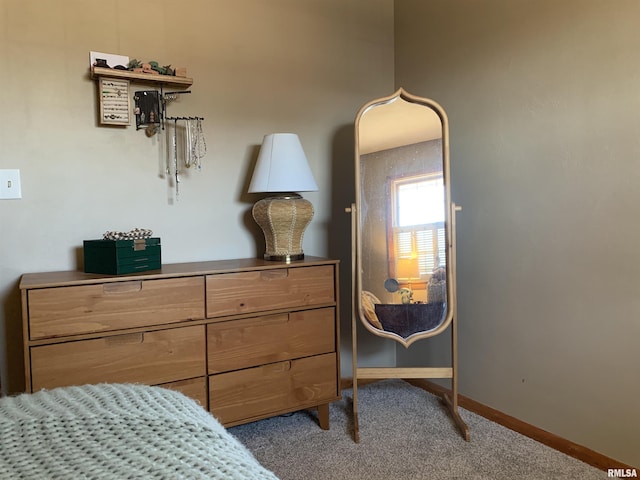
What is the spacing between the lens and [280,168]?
2.20 meters

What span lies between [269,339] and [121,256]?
668 mm

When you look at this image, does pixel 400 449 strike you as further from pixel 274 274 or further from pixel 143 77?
pixel 143 77

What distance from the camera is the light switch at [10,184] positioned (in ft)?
6.23

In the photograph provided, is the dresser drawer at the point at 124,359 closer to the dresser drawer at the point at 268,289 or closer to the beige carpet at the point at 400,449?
the dresser drawer at the point at 268,289

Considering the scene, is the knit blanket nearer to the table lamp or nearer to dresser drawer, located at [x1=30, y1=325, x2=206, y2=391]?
dresser drawer, located at [x1=30, y1=325, x2=206, y2=391]

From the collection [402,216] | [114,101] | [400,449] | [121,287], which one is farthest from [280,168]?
[400,449]

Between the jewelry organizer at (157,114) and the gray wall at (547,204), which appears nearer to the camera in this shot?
the gray wall at (547,204)

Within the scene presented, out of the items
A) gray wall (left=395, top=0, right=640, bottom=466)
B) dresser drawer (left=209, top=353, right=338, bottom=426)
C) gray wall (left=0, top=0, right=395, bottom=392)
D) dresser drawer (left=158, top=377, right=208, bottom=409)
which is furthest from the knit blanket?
gray wall (left=395, top=0, right=640, bottom=466)

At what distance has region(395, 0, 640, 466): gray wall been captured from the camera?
1755mm

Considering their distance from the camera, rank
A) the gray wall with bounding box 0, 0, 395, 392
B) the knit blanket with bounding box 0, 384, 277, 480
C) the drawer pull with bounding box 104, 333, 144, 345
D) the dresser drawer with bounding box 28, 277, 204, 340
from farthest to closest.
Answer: the gray wall with bounding box 0, 0, 395, 392 < the drawer pull with bounding box 104, 333, 144, 345 < the dresser drawer with bounding box 28, 277, 204, 340 < the knit blanket with bounding box 0, 384, 277, 480

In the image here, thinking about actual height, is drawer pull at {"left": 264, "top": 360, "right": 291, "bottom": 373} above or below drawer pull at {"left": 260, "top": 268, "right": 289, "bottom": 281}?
below

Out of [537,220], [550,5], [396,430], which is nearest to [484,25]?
[550,5]

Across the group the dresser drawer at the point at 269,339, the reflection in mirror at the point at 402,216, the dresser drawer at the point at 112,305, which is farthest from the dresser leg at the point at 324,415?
the dresser drawer at the point at 112,305

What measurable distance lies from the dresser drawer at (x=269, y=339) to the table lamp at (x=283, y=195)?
11.0 inches
